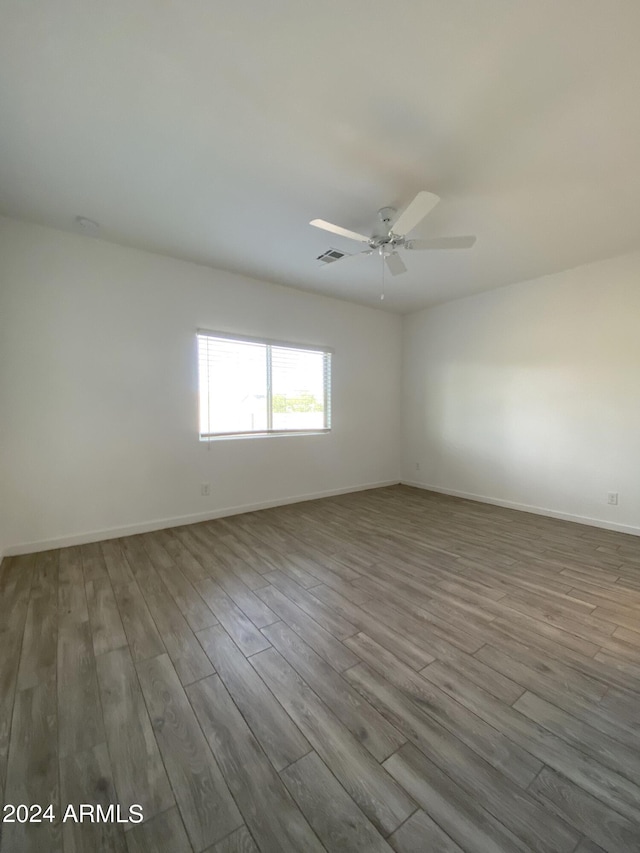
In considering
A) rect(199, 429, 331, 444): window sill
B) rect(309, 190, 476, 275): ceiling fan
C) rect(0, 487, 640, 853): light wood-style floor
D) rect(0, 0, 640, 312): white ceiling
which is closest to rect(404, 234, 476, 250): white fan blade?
rect(309, 190, 476, 275): ceiling fan

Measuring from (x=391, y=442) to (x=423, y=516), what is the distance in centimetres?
174

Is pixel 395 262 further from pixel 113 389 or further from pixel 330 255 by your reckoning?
pixel 113 389

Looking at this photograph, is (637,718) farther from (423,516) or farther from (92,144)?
(92,144)

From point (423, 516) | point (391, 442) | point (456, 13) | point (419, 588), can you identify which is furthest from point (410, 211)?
point (391, 442)

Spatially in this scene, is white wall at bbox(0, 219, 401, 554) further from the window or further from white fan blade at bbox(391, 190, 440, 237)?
white fan blade at bbox(391, 190, 440, 237)

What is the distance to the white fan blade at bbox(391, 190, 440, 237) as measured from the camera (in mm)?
1769

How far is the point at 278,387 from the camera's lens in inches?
163

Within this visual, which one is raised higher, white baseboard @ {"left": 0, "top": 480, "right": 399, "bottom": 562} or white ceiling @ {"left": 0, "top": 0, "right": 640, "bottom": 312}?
white ceiling @ {"left": 0, "top": 0, "right": 640, "bottom": 312}

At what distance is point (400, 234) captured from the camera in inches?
87.6

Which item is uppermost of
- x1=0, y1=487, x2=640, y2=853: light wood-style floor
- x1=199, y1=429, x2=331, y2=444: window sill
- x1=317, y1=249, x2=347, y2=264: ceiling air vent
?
x1=317, y1=249, x2=347, y2=264: ceiling air vent

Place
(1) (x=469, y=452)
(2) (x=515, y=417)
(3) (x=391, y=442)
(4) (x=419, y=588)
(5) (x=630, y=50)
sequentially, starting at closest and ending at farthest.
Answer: (5) (x=630, y=50) → (4) (x=419, y=588) → (2) (x=515, y=417) → (1) (x=469, y=452) → (3) (x=391, y=442)

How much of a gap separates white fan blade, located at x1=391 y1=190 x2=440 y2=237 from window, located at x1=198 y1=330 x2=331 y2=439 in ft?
7.23

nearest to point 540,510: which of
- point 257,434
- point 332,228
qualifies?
point 257,434

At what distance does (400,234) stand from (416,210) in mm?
320
